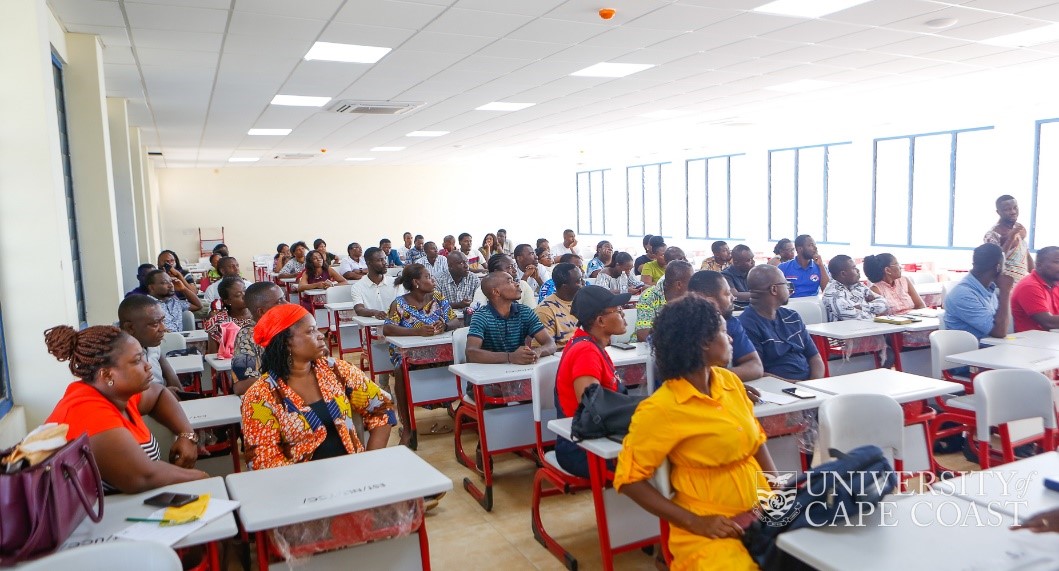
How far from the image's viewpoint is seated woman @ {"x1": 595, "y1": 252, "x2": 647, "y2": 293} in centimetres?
762

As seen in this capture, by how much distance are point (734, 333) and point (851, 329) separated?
194cm

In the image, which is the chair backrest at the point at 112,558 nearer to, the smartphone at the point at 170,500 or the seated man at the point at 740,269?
the smartphone at the point at 170,500

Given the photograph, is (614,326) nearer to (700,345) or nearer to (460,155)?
(700,345)

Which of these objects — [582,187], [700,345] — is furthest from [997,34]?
[582,187]

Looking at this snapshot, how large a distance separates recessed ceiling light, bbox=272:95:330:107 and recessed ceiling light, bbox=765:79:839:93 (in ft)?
17.6

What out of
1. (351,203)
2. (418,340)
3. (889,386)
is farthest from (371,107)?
(351,203)

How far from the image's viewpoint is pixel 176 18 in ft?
15.5

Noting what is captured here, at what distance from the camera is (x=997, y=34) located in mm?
5766

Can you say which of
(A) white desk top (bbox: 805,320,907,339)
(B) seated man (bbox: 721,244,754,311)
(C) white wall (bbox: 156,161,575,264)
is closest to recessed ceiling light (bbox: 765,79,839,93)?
(B) seated man (bbox: 721,244,754,311)

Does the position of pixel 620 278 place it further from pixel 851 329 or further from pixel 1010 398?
pixel 1010 398

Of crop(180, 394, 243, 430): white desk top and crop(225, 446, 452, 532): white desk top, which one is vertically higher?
crop(225, 446, 452, 532): white desk top

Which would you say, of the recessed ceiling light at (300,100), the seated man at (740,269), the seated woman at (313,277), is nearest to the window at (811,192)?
the seated man at (740,269)

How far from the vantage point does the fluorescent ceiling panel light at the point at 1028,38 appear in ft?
18.7

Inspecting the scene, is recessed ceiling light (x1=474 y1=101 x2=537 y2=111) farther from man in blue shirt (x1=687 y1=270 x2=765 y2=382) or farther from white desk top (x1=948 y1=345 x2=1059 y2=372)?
white desk top (x1=948 y1=345 x2=1059 y2=372)
